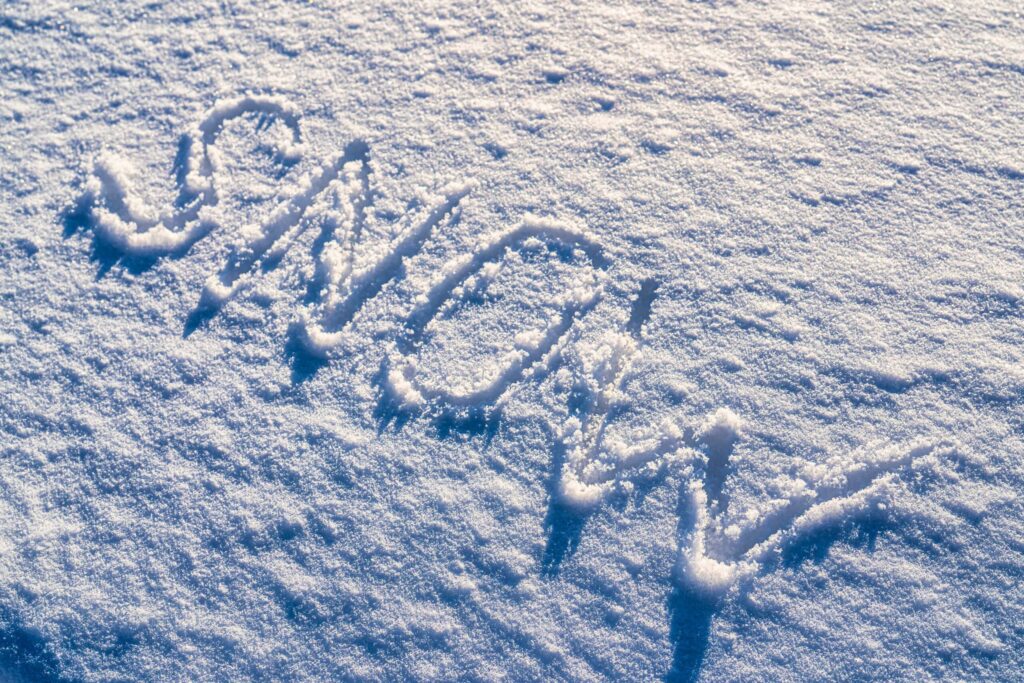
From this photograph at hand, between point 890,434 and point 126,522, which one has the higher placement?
point 890,434

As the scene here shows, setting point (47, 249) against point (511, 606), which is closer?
point (511, 606)

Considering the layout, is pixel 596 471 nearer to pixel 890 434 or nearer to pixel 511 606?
pixel 511 606

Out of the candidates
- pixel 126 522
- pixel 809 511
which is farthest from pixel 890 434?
pixel 126 522

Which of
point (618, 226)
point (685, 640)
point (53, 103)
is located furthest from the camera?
point (53, 103)

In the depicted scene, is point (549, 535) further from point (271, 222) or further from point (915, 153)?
point (915, 153)

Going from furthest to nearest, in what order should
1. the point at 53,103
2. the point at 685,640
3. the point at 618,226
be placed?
the point at 53,103, the point at 618,226, the point at 685,640

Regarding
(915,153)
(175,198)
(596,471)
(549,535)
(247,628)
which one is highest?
(915,153)
